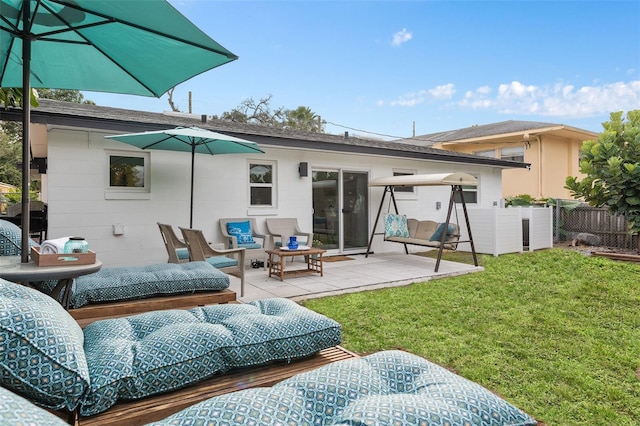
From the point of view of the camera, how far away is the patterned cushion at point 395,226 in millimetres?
8609

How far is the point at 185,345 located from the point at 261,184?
655 cm

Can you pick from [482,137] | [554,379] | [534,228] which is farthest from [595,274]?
[482,137]

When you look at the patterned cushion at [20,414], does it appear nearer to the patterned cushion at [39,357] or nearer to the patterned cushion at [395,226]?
the patterned cushion at [39,357]

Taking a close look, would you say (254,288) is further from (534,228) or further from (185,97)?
(185,97)

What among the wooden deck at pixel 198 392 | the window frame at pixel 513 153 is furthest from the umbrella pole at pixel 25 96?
the window frame at pixel 513 153

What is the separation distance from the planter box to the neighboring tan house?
15970 mm

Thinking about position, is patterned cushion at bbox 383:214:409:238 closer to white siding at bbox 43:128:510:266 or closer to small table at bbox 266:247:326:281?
white siding at bbox 43:128:510:266

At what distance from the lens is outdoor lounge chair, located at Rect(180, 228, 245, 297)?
200 inches

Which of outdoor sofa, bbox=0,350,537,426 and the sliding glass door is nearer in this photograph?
outdoor sofa, bbox=0,350,537,426

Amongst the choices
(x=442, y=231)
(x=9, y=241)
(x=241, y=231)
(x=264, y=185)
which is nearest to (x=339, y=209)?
(x=264, y=185)

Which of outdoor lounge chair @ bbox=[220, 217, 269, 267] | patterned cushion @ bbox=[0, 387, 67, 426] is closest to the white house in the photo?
outdoor lounge chair @ bbox=[220, 217, 269, 267]

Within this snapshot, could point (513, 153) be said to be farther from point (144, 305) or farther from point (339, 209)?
point (144, 305)

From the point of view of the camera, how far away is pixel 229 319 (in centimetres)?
212

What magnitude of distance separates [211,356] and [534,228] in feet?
34.4
